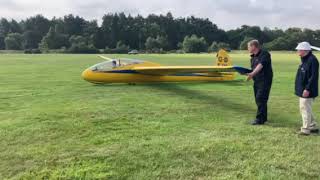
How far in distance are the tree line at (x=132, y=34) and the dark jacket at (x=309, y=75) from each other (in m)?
129

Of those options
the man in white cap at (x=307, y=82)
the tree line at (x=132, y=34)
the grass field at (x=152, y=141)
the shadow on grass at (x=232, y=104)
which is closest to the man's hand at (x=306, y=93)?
the man in white cap at (x=307, y=82)

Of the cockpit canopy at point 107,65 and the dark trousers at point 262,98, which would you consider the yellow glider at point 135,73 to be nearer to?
the cockpit canopy at point 107,65

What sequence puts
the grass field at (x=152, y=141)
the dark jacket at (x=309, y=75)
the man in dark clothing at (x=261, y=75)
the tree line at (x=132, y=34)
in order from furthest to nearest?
the tree line at (x=132, y=34) < the man in dark clothing at (x=261, y=75) < the dark jacket at (x=309, y=75) < the grass field at (x=152, y=141)

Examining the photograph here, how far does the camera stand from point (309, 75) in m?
7.70

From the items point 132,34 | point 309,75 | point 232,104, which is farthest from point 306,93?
point 132,34

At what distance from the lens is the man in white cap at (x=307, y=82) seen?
7660 mm

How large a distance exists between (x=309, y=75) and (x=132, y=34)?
159326 mm

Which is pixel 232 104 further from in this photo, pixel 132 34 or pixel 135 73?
pixel 132 34

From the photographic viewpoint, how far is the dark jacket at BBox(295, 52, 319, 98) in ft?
25.0

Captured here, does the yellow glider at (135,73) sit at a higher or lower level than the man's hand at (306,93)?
lower

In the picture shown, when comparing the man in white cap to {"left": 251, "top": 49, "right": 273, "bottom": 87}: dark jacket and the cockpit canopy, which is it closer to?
{"left": 251, "top": 49, "right": 273, "bottom": 87}: dark jacket

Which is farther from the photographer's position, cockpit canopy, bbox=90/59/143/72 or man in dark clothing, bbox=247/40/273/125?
cockpit canopy, bbox=90/59/143/72

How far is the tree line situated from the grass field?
126 meters

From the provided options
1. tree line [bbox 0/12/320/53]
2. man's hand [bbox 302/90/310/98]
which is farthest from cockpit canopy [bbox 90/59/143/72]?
tree line [bbox 0/12/320/53]
